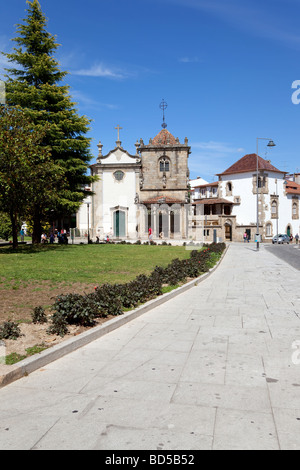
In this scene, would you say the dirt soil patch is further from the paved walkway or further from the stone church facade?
the stone church facade

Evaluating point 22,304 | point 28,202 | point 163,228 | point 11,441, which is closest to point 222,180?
point 163,228

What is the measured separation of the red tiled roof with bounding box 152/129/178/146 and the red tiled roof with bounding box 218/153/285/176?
15776 millimetres

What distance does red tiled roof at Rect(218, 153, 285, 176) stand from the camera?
60556mm

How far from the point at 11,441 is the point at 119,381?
1478mm

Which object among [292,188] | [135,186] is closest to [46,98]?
[135,186]

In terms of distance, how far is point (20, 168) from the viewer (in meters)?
18.9

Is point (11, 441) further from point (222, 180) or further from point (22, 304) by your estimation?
point (222, 180)

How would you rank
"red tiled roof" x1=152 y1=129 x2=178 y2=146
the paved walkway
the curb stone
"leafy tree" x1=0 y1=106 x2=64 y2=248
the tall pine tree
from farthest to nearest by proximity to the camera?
"red tiled roof" x1=152 y1=129 x2=178 y2=146, the tall pine tree, "leafy tree" x1=0 y1=106 x2=64 y2=248, the curb stone, the paved walkway

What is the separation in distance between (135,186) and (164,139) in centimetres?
826

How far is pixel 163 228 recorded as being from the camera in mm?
47656

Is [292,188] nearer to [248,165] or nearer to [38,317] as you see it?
[248,165]

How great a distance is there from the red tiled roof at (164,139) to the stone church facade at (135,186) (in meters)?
0.81

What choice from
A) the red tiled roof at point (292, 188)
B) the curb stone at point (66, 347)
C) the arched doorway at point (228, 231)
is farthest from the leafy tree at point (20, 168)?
the red tiled roof at point (292, 188)

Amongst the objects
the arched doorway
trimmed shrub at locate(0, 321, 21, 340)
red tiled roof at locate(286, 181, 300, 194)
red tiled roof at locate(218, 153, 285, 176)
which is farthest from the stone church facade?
trimmed shrub at locate(0, 321, 21, 340)
